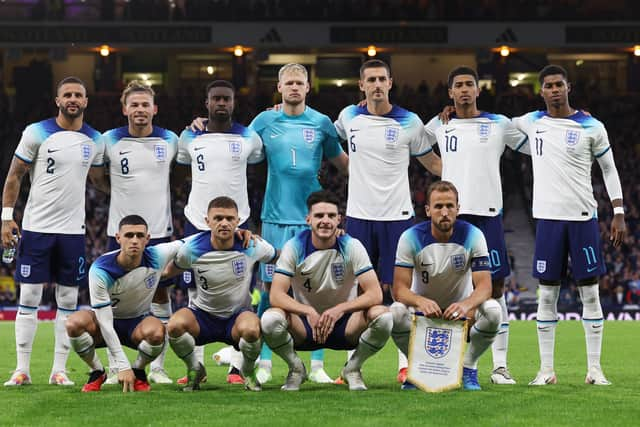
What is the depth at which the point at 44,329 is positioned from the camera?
681 inches

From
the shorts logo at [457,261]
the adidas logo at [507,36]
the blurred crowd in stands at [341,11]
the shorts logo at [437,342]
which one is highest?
the blurred crowd in stands at [341,11]

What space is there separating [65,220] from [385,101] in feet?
8.83

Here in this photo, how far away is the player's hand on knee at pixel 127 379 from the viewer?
23.7ft

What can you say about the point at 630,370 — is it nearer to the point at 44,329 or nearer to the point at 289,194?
the point at 289,194

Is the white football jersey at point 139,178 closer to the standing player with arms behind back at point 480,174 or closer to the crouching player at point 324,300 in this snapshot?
the crouching player at point 324,300

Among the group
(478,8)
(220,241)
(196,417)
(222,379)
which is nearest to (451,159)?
(220,241)

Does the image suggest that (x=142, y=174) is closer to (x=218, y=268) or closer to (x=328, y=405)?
(x=218, y=268)

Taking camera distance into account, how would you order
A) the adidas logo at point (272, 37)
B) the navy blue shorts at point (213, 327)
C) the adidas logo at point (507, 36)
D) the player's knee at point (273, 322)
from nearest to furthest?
1. the player's knee at point (273, 322)
2. the navy blue shorts at point (213, 327)
3. the adidas logo at point (507, 36)
4. the adidas logo at point (272, 37)

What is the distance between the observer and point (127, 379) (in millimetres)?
7238

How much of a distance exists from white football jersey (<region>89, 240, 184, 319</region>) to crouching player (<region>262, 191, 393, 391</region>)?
871 mm

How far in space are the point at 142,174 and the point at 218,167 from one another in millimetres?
612

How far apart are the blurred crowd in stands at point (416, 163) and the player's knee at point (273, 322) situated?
14.9m

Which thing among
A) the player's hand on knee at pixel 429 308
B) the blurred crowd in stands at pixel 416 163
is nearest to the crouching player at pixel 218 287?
the player's hand on knee at pixel 429 308

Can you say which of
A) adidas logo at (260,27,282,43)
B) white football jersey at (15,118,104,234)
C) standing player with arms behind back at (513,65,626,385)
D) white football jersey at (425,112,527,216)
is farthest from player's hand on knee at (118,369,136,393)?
adidas logo at (260,27,282,43)
